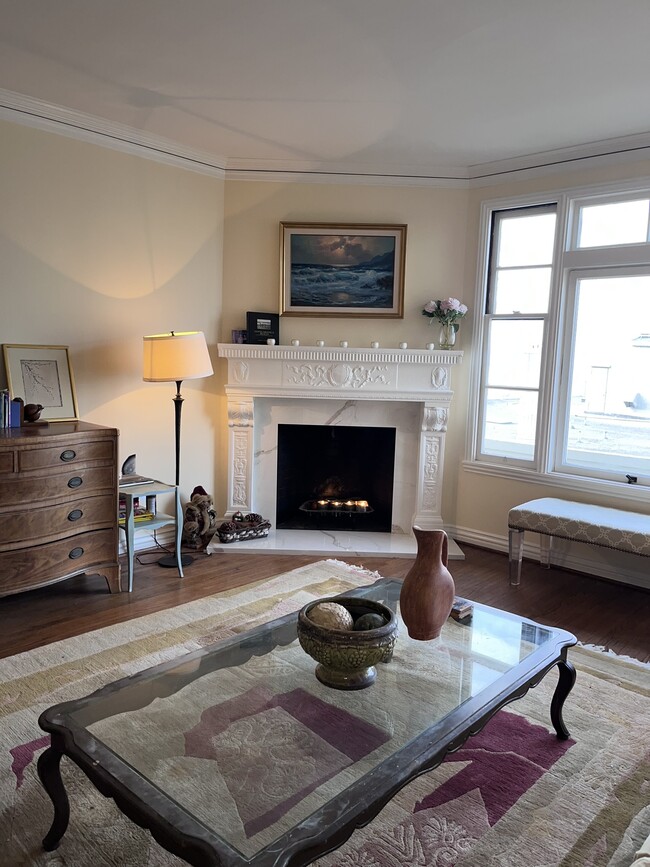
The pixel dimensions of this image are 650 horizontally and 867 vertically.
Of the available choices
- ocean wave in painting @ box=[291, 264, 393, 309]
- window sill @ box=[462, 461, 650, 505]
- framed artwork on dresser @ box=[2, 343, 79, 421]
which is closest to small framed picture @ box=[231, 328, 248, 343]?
ocean wave in painting @ box=[291, 264, 393, 309]

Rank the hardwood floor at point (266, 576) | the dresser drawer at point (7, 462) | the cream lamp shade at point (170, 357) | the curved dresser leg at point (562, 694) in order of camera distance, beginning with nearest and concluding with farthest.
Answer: the curved dresser leg at point (562, 694) → the dresser drawer at point (7, 462) → the hardwood floor at point (266, 576) → the cream lamp shade at point (170, 357)

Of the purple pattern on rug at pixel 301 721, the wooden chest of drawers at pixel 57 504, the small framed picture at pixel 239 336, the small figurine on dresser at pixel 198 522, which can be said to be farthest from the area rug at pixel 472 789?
the small framed picture at pixel 239 336

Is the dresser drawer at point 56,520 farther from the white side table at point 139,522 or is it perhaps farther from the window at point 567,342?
the window at point 567,342

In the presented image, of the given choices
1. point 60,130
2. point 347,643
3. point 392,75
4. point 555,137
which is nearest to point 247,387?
point 60,130

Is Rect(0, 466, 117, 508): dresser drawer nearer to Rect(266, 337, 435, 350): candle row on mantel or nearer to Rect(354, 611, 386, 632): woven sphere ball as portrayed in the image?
Rect(266, 337, 435, 350): candle row on mantel

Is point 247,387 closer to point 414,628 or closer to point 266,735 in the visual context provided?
point 414,628

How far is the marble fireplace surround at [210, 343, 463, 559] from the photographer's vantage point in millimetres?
4457

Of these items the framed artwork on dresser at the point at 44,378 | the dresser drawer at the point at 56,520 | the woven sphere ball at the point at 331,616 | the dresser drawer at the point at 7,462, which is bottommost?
the dresser drawer at the point at 56,520

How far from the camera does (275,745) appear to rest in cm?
157

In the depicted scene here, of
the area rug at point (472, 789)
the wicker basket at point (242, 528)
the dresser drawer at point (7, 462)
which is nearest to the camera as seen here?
the area rug at point (472, 789)

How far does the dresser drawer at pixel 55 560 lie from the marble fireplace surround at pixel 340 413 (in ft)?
3.27

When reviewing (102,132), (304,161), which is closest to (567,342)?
(304,161)

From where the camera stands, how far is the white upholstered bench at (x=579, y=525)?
3.44 meters

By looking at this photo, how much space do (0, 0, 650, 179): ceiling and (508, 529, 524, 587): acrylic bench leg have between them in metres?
2.43
